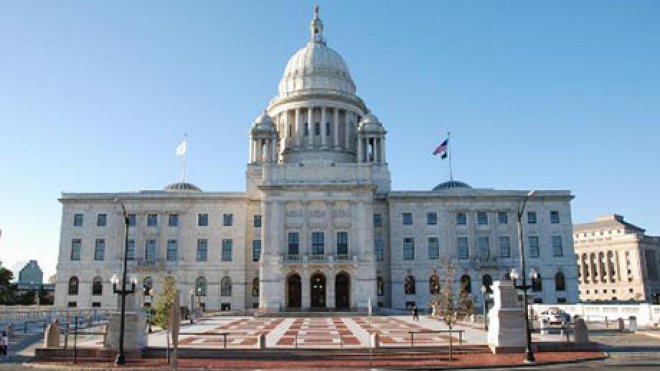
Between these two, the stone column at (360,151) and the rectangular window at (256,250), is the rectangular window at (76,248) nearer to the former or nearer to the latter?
the rectangular window at (256,250)

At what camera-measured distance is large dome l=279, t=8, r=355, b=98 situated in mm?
87312

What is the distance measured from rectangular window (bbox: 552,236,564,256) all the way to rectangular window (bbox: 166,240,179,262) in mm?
46009

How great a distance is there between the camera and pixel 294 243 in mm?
68625

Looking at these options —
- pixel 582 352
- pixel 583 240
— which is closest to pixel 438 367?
pixel 582 352

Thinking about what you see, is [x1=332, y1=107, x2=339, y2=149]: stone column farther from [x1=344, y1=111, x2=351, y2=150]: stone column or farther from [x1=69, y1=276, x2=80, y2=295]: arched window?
[x1=69, y1=276, x2=80, y2=295]: arched window

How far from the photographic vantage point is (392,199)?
2943 inches

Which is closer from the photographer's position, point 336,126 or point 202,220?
point 202,220

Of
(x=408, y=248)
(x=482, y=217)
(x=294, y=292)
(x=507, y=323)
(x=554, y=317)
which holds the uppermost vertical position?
(x=482, y=217)

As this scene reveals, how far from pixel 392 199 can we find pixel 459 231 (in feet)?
29.8

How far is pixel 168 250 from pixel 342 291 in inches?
862

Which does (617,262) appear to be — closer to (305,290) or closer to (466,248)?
(466,248)

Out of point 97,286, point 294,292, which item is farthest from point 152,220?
point 294,292

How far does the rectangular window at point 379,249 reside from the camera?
73938 mm

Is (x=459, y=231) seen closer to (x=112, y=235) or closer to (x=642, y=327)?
(x=642, y=327)
